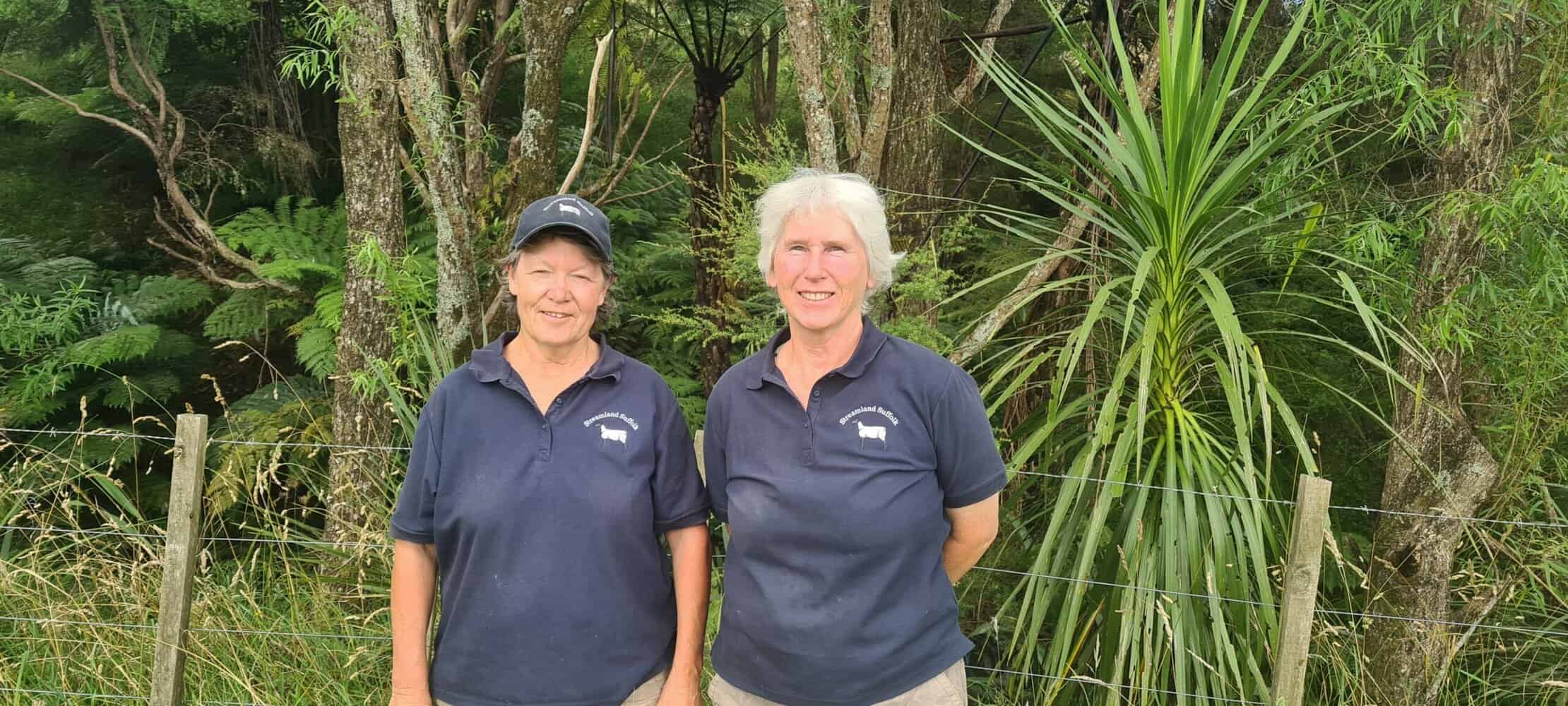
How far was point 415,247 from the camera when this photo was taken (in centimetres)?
557

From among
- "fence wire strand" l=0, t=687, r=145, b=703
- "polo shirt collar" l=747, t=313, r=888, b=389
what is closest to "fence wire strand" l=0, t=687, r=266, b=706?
"fence wire strand" l=0, t=687, r=145, b=703

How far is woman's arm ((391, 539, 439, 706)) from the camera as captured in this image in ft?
6.72

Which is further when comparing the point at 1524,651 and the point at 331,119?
the point at 331,119

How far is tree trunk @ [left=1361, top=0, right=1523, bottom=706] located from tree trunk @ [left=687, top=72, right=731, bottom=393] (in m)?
2.58

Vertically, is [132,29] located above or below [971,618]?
above

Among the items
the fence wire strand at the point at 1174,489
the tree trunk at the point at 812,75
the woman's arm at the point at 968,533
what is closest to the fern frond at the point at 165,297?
the tree trunk at the point at 812,75

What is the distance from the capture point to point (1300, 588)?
2.54 m

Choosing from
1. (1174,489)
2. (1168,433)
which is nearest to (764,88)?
(1168,433)

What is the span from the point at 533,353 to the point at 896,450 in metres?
0.73

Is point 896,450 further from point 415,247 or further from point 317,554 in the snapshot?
point 415,247

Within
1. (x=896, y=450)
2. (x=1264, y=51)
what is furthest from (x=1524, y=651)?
(x=896, y=450)

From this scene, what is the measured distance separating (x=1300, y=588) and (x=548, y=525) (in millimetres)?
1801

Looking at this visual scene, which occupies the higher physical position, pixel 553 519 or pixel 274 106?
pixel 274 106

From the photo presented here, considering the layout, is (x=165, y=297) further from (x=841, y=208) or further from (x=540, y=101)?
(x=841, y=208)
